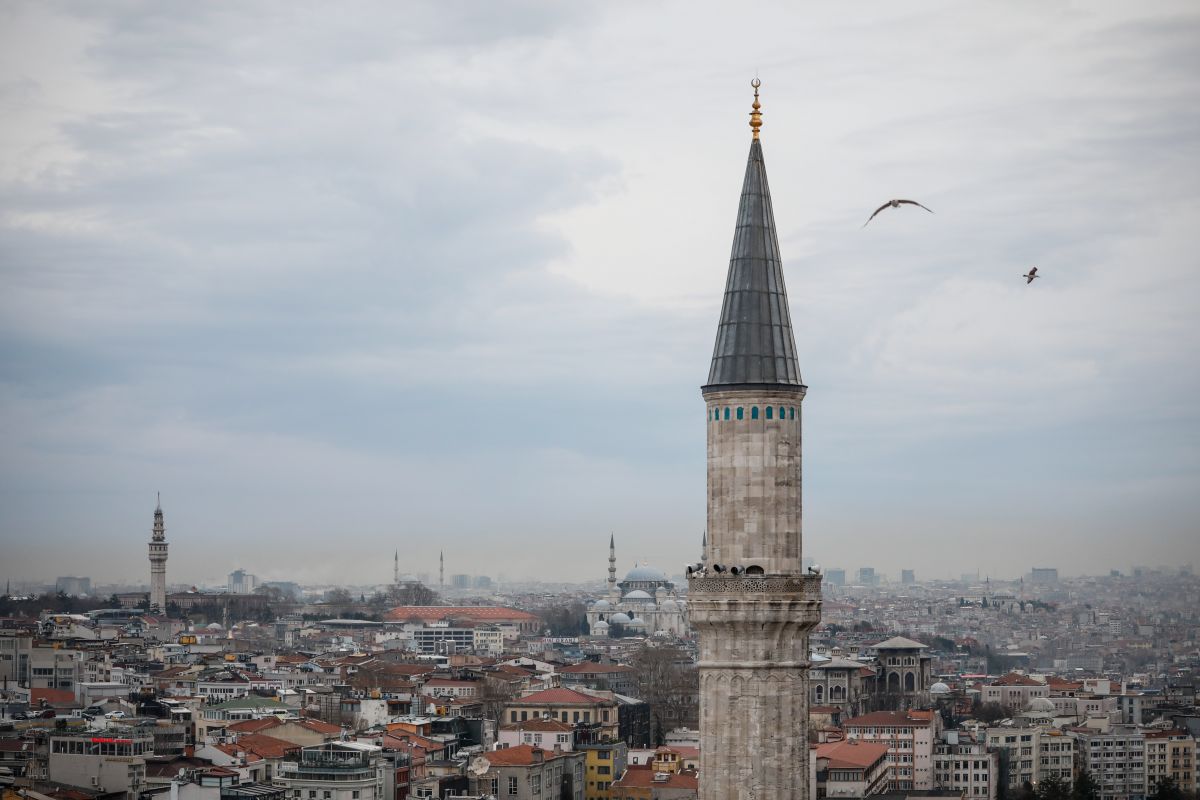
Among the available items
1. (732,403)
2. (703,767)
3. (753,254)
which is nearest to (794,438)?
(732,403)

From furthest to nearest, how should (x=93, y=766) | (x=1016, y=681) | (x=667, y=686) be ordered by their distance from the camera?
(x=1016, y=681) → (x=667, y=686) → (x=93, y=766)

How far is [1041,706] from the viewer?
73938 millimetres

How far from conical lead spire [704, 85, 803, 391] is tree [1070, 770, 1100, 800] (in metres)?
46.8

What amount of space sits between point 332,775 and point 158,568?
251 feet

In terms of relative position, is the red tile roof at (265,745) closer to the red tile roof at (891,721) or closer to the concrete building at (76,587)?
the concrete building at (76,587)

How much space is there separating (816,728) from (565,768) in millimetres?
12717

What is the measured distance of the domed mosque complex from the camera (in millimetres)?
162125

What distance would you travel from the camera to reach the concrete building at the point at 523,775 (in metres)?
54.3

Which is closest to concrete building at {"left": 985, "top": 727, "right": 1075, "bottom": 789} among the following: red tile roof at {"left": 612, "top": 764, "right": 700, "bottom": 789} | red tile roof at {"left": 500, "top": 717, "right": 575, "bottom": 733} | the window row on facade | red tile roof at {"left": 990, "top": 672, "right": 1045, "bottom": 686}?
red tile roof at {"left": 612, "top": 764, "right": 700, "bottom": 789}

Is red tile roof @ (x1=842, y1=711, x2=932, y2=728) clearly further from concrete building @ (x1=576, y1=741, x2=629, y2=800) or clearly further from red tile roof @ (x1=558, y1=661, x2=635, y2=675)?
red tile roof @ (x1=558, y1=661, x2=635, y2=675)

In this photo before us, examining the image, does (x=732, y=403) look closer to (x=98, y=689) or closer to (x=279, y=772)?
(x=279, y=772)

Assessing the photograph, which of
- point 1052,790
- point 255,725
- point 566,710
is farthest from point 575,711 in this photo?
point 1052,790

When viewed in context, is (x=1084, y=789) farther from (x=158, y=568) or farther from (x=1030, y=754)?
(x=158, y=568)

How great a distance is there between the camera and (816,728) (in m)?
69.0
